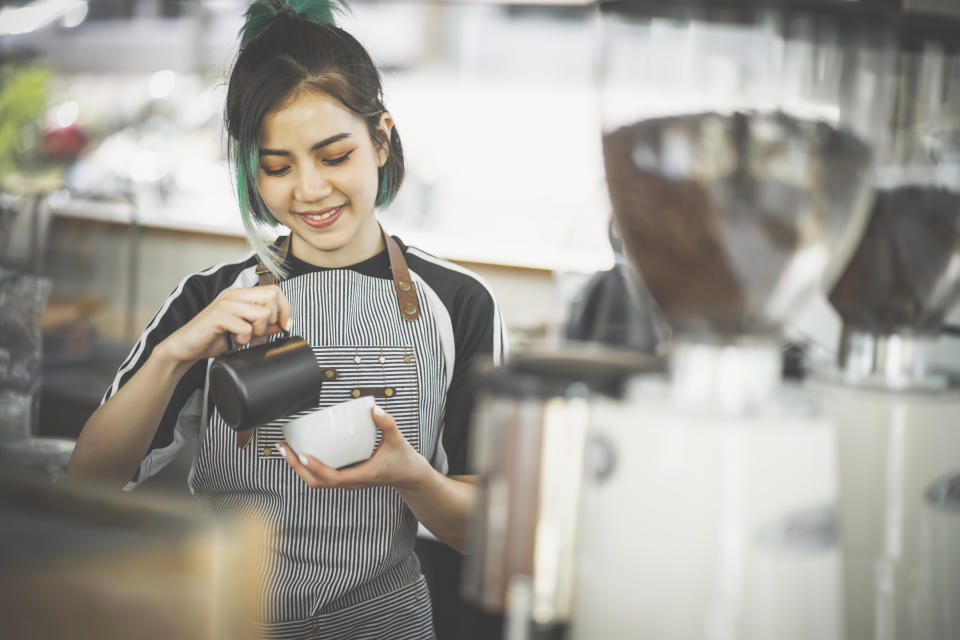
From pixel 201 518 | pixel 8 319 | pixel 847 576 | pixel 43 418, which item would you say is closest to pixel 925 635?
pixel 847 576

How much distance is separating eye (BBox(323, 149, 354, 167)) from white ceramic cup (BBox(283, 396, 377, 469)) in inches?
14.0

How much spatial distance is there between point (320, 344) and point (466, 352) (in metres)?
0.20

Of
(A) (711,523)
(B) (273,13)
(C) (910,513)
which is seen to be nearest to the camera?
(A) (711,523)

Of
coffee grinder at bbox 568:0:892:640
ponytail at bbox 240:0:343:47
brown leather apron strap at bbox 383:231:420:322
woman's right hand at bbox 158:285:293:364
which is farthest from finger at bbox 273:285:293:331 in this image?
coffee grinder at bbox 568:0:892:640

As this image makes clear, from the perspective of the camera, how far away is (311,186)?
1131 mm

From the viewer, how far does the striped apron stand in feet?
3.77

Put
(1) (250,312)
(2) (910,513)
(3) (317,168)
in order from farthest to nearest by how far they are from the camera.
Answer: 1. (3) (317,168)
2. (1) (250,312)
3. (2) (910,513)

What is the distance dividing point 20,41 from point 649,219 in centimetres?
599

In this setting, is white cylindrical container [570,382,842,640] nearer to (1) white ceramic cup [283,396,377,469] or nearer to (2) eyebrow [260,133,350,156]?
(1) white ceramic cup [283,396,377,469]

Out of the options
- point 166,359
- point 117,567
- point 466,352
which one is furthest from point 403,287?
point 117,567

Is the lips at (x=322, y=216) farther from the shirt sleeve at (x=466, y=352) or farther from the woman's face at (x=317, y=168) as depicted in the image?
the shirt sleeve at (x=466, y=352)

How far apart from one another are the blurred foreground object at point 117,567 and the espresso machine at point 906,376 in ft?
1.40

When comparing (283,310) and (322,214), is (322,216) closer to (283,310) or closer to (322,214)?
(322,214)

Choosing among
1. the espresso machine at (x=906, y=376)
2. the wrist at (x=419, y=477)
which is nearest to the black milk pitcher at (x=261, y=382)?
the wrist at (x=419, y=477)
